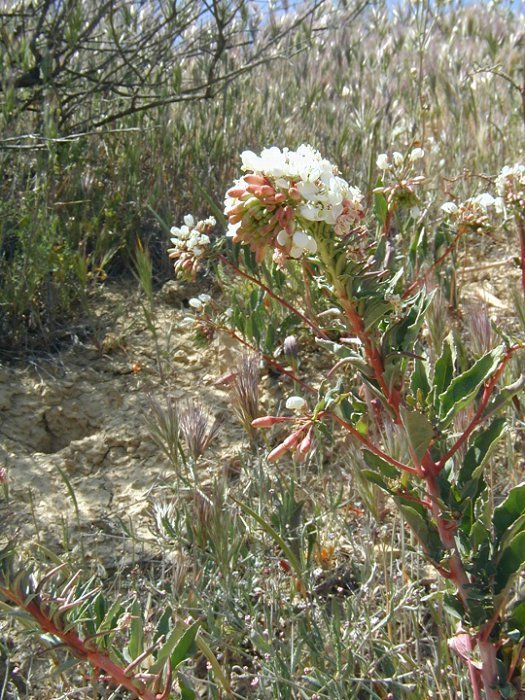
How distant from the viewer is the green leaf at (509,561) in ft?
4.57

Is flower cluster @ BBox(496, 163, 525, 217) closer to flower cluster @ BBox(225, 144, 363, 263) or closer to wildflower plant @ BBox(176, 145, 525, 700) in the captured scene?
wildflower plant @ BBox(176, 145, 525, 700)

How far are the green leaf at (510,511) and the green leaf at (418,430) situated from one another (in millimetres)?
202

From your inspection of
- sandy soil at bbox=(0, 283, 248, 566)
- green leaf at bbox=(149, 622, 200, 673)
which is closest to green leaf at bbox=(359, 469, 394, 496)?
green leaf at bbox=(149, 622, 200, 673)

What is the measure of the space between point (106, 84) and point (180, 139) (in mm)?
461

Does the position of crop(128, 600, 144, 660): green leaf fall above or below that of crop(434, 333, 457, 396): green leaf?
below

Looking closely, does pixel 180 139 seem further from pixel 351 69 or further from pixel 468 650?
pixel 468 650

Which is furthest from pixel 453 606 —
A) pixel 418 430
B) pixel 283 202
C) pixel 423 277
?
pixel 283 202

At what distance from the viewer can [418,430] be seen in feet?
4.49

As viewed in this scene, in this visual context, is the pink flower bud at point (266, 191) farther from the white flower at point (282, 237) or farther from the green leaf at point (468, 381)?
the green leaf at point (468, 381)

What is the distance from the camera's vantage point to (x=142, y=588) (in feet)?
6.98

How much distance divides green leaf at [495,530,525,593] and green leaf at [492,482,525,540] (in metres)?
0.04

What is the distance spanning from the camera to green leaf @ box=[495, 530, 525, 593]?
1.39 metres

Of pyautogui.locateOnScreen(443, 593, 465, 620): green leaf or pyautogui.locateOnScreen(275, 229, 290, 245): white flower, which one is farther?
pyautogui.locateOnScreen(443, 593, 465, 620): green leaf

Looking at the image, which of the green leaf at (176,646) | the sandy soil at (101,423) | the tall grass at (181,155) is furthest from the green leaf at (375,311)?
the tall grass at (181,155)
